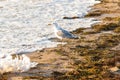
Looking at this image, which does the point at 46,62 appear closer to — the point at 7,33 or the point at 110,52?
the point at 110,52

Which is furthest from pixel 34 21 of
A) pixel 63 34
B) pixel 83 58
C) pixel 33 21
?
pixel 83 58

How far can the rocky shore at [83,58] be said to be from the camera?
36.6 feet

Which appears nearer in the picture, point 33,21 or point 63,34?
point 63,34

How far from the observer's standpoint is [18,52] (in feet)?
47.4

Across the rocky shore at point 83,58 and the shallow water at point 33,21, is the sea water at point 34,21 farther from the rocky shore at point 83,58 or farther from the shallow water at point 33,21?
the rocky shore at point 83,58

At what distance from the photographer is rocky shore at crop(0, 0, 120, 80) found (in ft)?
36.6

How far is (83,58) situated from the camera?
1309cm

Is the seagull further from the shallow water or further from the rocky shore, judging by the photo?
the shallow water

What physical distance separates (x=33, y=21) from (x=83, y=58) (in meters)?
9.51

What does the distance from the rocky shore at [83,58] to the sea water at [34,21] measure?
1.08 meters

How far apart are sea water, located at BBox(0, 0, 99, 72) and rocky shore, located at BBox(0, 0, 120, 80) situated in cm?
108

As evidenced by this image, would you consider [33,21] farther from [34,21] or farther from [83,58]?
[83,58]

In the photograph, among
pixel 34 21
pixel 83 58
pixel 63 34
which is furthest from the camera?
pixel 34 21

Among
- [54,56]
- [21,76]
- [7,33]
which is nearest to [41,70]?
[21,76]
